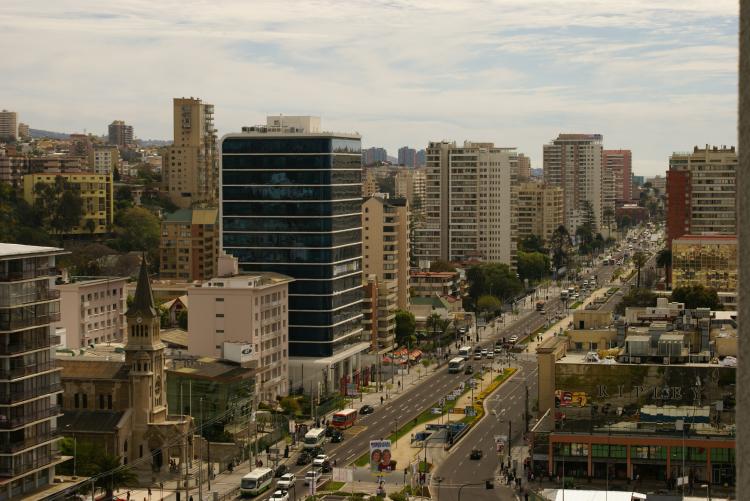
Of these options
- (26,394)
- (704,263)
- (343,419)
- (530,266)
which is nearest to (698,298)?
(704,263)

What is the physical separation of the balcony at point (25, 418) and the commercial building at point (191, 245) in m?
97.2

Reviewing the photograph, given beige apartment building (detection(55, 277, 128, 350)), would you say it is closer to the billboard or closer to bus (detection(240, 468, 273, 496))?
bus (detection(240, 468, 273, 496))

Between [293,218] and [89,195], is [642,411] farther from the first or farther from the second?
[89,195]

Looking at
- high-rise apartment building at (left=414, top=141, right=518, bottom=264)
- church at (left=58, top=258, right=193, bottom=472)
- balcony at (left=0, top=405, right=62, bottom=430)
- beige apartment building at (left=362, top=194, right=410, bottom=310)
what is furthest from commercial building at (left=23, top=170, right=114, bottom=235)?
balcony at (left=0, top=405, right=62, bottom=430)

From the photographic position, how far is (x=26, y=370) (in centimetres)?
5584

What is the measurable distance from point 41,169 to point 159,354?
13294cm

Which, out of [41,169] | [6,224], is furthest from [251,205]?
[41,169]

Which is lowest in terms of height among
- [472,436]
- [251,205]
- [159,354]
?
[472,436]

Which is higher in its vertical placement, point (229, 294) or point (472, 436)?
point (229, 294)

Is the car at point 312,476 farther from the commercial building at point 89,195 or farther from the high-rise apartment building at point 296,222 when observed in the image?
the commercial building at point 89,195

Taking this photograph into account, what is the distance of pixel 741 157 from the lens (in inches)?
252

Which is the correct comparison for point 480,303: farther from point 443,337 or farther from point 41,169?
point 41,169

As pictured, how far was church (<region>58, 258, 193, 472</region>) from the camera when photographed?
2753 inches

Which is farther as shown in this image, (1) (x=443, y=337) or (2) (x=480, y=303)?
(2) (x=480, y=303)
